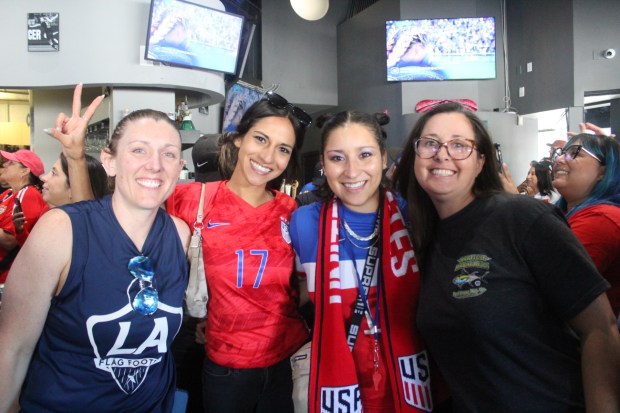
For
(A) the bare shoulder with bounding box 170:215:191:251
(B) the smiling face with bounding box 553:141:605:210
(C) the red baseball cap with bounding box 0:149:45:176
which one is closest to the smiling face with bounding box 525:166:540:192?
(B) the smiling face with bounding box 553:141:605:210

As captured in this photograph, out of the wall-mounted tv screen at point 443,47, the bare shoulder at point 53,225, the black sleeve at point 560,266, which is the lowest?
the black sleeve at point 560,266

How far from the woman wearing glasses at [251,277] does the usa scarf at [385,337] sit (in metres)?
0.20

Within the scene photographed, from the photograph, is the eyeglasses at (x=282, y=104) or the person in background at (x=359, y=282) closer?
the person in background at (x=359, y=282)

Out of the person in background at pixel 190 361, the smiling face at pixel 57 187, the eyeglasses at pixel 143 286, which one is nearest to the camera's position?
the eyeglasses at pixel 143 286

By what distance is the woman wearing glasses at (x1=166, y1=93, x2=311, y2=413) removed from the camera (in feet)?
5.72

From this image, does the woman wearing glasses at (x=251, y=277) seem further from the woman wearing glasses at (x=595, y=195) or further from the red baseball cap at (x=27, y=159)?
the red baseball cap at (x=27, y=159)

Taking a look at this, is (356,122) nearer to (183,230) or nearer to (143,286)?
(183,230)

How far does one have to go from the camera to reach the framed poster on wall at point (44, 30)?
5.34 metres

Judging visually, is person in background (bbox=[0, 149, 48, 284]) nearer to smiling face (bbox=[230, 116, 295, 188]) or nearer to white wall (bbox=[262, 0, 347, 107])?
smiling face (bbox=[230, 116, 295, 188])

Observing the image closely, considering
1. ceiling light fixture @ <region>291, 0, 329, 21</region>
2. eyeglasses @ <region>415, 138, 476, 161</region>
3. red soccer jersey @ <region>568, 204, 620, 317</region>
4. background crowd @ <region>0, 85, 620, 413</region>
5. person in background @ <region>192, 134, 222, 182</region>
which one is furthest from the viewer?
ceiling light fixture @ <region>291, 0, 329, 21</region>

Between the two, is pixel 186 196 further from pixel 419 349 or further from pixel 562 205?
pixel 562 205

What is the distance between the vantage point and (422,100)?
28.5 feet

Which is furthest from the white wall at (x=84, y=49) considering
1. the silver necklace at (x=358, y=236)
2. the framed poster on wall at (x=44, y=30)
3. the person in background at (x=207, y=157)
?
the silver necklace at (x=358, y=236)

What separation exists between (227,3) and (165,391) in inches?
328
